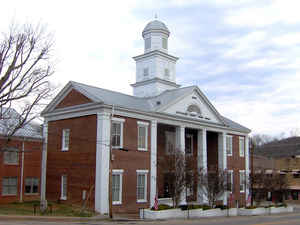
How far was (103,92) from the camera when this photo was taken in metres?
35.7

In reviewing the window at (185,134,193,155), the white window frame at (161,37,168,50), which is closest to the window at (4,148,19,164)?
the window at (185,134,193,155)

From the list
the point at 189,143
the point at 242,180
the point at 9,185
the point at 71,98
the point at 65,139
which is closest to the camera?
the point at 71,98

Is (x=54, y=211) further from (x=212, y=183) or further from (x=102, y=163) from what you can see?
(x=212, y=183)

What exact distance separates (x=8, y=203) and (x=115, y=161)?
430 inches

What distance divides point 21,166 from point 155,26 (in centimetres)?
2157

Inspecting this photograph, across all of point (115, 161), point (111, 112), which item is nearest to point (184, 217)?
point (115, 161)

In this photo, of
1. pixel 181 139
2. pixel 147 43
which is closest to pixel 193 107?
pixel 181 139

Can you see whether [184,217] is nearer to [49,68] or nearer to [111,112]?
[111,112]

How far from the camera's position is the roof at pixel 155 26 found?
46.0 meters

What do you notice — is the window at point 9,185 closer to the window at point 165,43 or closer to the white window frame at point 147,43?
the white window frame at point 147,43

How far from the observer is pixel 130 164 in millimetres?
33281

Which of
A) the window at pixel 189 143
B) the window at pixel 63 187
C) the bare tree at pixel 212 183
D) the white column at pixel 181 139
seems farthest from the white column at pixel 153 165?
the window at pixel 189 143

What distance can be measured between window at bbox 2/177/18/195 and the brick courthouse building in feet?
10.1

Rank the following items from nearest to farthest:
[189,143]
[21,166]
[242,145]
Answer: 1. [21,166]
2. [189,143]
3. [242,145]
